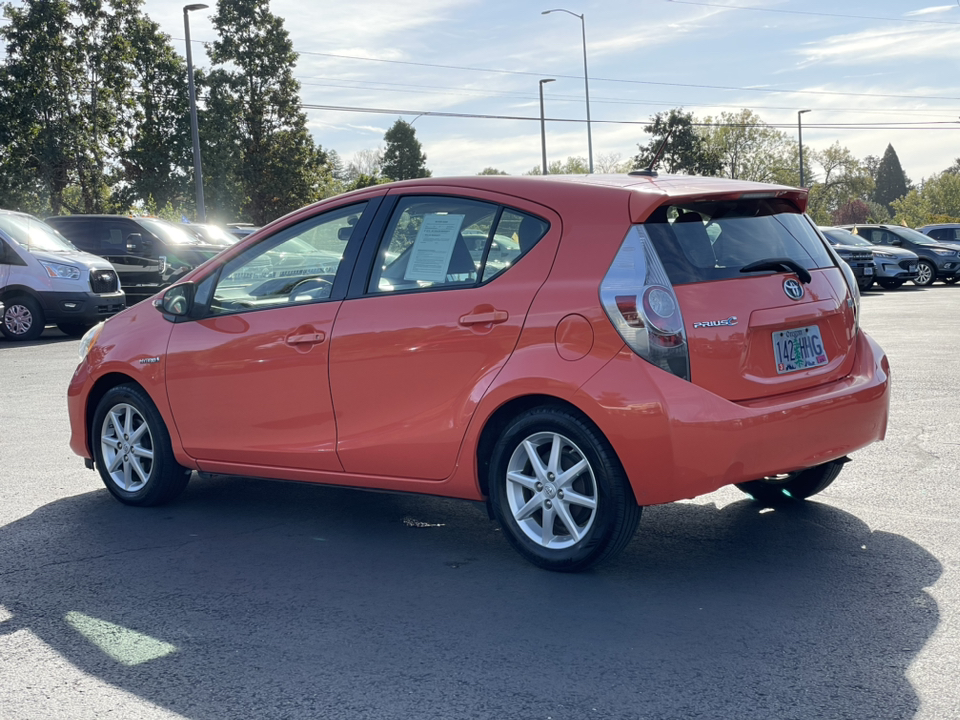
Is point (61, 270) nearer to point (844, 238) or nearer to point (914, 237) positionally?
point (844, 238)

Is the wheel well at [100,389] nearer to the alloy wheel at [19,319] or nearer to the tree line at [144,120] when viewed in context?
the alloy wheel at [19,319]

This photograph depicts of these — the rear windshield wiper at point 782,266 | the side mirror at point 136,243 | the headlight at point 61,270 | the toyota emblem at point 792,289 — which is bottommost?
the toyota emblem at point 792,289

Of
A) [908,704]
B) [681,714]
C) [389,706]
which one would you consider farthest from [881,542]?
[389,706]

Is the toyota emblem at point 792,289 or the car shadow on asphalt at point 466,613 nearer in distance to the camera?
the car shadow on asphalt at point 466,613

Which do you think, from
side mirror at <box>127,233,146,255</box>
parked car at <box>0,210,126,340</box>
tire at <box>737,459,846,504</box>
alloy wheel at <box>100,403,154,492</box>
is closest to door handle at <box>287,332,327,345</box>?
alloy wheel at <box>100,403,154,492</box>

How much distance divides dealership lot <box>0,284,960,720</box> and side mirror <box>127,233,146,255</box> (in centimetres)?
1452

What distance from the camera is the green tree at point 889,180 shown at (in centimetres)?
16905

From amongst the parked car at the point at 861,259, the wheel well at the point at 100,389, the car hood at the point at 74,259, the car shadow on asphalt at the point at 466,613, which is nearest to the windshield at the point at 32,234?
the car hood at the point at 74,259

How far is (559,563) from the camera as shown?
4449mm

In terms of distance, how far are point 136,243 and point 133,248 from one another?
0.13 m

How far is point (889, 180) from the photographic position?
169375 millimetres

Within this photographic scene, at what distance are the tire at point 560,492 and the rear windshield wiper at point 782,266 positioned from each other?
39.0 inches

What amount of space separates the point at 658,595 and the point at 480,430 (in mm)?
1006

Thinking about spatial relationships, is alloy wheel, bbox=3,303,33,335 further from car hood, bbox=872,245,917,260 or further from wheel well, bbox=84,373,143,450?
car hood, bbox=872,245,917,260
